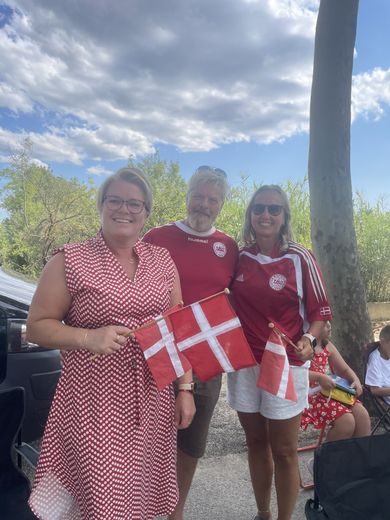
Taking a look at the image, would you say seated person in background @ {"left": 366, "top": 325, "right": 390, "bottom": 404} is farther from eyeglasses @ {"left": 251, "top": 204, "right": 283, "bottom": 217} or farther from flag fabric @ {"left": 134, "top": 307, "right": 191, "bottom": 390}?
flag fabric @ {"left": 134, "top": 307, "right": 191, "bottom": 390}

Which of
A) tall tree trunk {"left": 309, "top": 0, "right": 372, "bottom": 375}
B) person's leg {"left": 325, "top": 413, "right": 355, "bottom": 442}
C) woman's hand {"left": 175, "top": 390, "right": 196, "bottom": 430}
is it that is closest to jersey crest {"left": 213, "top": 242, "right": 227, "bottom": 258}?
woman's hand {"left": 175, "top": 390, "right": 196, "bottom": 430}

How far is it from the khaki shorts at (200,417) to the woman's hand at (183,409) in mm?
356

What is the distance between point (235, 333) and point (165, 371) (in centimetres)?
45

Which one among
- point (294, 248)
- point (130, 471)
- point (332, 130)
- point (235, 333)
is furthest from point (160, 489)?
point (332, 130)

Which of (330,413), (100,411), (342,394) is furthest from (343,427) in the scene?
(100,411)

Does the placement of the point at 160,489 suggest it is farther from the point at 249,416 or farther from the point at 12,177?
the point at 12,177

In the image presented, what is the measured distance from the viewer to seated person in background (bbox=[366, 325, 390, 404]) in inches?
140

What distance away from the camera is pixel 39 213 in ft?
55.4

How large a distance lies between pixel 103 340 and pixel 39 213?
1646cm

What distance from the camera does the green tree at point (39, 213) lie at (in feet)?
52.4

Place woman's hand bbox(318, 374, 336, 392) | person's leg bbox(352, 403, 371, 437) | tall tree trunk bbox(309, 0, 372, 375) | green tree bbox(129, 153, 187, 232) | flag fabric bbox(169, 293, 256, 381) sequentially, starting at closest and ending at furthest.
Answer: flag fabric bbox(169, 293, 256, 381) < woman's hand bbox(318, 374, 336, 392) < person's leg bbox(352, 403, 371, 437) < tall tree trunk bbox(309, 0, 372, 375) < green tree bbox(129, 153, 187, 232)

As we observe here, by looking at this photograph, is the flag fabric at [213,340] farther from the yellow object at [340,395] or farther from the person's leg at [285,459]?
the yellow object at [340,395]

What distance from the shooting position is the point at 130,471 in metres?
1.82

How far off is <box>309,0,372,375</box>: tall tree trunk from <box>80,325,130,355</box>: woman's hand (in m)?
3.16
